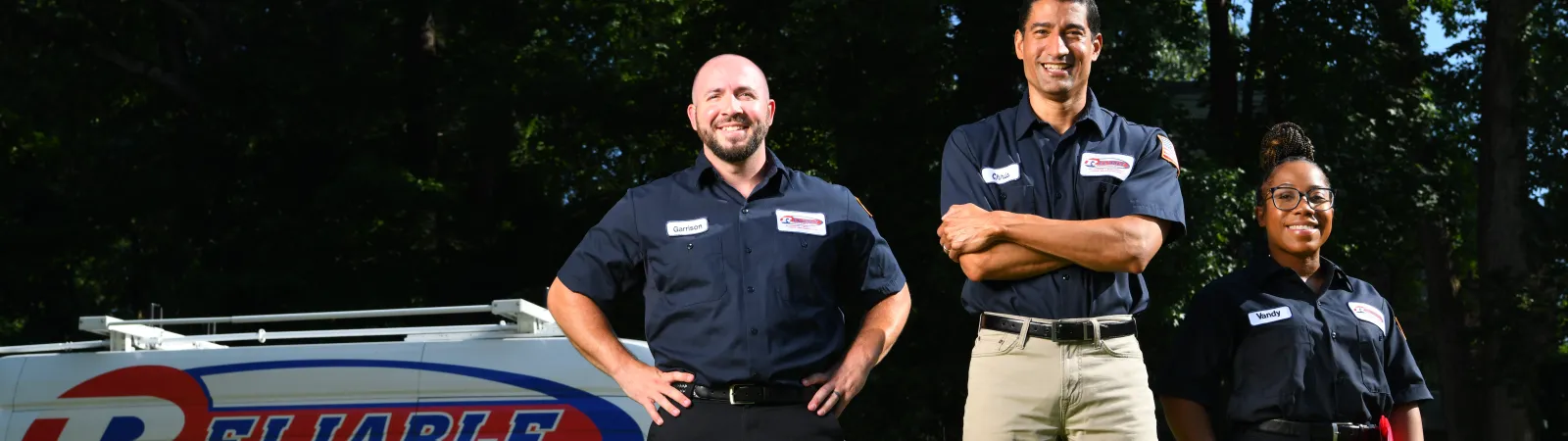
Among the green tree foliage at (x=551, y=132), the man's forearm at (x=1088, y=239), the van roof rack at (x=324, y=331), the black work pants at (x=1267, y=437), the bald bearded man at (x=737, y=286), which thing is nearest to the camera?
the man's forearm at (x=1088, y=239)

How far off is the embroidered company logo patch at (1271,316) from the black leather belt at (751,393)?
1526mm

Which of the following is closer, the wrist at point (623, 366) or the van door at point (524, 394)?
the wrist at point (623, 366)

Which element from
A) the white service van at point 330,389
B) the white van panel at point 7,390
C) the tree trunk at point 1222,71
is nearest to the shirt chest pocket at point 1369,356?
the white service van at point 330,389

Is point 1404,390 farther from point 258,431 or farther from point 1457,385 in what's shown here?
point 1457,385

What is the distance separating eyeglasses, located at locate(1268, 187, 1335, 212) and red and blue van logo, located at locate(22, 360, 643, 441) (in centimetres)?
406

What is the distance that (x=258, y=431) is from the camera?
8586 mm

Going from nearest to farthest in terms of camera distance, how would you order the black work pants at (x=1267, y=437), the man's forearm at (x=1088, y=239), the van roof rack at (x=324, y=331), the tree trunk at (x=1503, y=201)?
1. the man's forearm at (x=1088, y=239)
2. the black work pants at (x=1267, y=437)
3. the van roof rack at (x=324, y=331)
4. the tree trunk at (x=1503, y=201)

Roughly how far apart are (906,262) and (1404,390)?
13.2 metres

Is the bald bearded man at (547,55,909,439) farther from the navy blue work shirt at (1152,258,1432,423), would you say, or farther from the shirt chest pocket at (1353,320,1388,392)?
the shirt chest pocket at (1353,320,1388,392)

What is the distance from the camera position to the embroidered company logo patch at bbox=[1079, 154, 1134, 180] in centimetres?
431

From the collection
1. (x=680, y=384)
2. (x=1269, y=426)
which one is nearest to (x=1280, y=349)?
(x=1269, y=426)

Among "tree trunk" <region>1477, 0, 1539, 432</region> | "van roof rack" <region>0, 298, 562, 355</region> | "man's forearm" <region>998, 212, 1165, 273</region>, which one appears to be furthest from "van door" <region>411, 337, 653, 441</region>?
"tree trunk" <region>1477, 0, 1539, 432</region>

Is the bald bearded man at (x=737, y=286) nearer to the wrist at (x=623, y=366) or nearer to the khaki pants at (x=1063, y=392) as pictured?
the wrist at (x=623, y=366)

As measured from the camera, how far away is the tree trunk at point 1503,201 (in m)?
21.3
